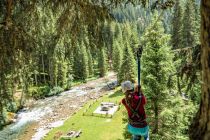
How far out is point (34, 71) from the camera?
17.6 ft

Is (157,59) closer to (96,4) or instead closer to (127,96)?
(127,96)

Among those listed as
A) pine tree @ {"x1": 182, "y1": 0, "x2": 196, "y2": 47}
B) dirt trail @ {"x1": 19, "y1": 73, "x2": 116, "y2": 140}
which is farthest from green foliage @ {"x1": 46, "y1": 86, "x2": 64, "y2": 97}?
pine tree @ {"x1": 182, "y1": 0, "x2": 196, "y2": 47}

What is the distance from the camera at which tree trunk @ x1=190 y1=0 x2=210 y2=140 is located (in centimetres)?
360

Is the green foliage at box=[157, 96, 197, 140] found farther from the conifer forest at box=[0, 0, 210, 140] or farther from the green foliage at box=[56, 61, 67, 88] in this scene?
the green foliage at box=[56, 61, 67, 88]

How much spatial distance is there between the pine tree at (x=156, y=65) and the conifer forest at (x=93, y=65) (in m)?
0.07

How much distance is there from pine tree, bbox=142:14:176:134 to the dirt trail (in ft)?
62.4

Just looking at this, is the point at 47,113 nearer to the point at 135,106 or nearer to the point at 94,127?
the point at 94,127

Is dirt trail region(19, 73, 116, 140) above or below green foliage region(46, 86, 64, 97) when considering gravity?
below

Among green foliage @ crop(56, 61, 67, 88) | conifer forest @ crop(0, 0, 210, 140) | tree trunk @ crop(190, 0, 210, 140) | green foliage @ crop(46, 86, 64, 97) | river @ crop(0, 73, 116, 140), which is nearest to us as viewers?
tree trunk @ crop(190, 0, 210, 140)

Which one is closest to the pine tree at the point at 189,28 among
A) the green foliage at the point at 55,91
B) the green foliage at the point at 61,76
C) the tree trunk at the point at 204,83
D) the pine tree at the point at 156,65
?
the green foliage at the point at 55,91

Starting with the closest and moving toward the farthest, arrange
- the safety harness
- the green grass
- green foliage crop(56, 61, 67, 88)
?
the safety harness → the green grass → green foliage crop(56, 61, 67, 88)

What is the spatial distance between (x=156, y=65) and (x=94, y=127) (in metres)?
17.8

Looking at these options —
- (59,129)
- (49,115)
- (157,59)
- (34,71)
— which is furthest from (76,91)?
(34,71)

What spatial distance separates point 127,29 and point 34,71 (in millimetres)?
98302
